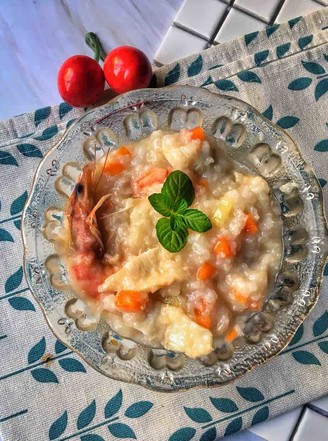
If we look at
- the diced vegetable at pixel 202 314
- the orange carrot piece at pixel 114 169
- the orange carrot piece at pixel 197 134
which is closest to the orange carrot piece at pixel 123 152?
the orange carrot piece at pixel 114 169

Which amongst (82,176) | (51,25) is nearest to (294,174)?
(82,176)

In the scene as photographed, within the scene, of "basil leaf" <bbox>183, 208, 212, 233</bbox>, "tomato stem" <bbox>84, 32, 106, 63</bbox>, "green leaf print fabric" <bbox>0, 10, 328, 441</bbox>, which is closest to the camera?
"basil leaf" <bbox>183, 208, 212, 233</bbox>

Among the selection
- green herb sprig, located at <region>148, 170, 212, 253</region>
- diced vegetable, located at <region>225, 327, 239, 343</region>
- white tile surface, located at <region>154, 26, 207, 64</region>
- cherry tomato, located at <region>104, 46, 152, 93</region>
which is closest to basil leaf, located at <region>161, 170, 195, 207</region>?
green herb sprig, located at <region>148, 170, 212, 253</region>

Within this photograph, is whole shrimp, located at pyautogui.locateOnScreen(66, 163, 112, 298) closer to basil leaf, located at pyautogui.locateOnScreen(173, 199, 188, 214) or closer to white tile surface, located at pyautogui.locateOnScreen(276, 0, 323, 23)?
basil leaf, located at pyautogui.locateOnScreen(173, 199, 188, 214)

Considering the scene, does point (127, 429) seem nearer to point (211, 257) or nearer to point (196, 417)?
point (196, 417)

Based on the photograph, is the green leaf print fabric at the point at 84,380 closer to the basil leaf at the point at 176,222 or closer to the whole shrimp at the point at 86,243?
the whole shrimp at the point at 86,243
